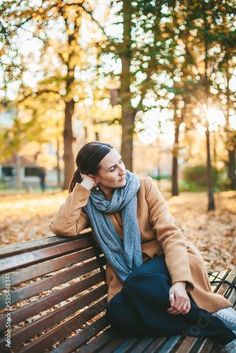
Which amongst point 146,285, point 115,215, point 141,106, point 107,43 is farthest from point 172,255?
point 141,106

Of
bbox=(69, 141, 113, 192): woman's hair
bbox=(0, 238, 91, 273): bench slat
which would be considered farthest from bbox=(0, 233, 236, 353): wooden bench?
bbox=(69, 141, 113, 192): woman's hair

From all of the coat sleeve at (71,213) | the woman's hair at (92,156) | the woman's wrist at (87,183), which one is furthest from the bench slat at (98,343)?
the woman's hair at (92,156)

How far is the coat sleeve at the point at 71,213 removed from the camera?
2861 millimetres

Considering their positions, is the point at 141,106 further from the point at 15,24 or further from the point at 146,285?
the point at 146,285

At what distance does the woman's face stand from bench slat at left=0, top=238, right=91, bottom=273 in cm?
45

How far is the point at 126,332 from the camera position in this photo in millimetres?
2770

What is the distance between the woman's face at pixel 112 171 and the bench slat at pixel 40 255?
45 cm

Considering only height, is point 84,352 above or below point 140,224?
below

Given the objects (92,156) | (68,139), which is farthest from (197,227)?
(68,139)

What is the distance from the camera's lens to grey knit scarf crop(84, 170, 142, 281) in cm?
283

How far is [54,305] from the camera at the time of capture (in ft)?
8.31

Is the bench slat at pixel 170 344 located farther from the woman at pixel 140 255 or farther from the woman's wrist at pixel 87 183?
the woman's wrist at pixel 87 183

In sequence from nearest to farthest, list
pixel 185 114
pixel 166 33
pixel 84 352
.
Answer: pixel 84 352
pixel 166 33
pixel 185 114

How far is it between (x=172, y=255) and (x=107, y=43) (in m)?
4.79
